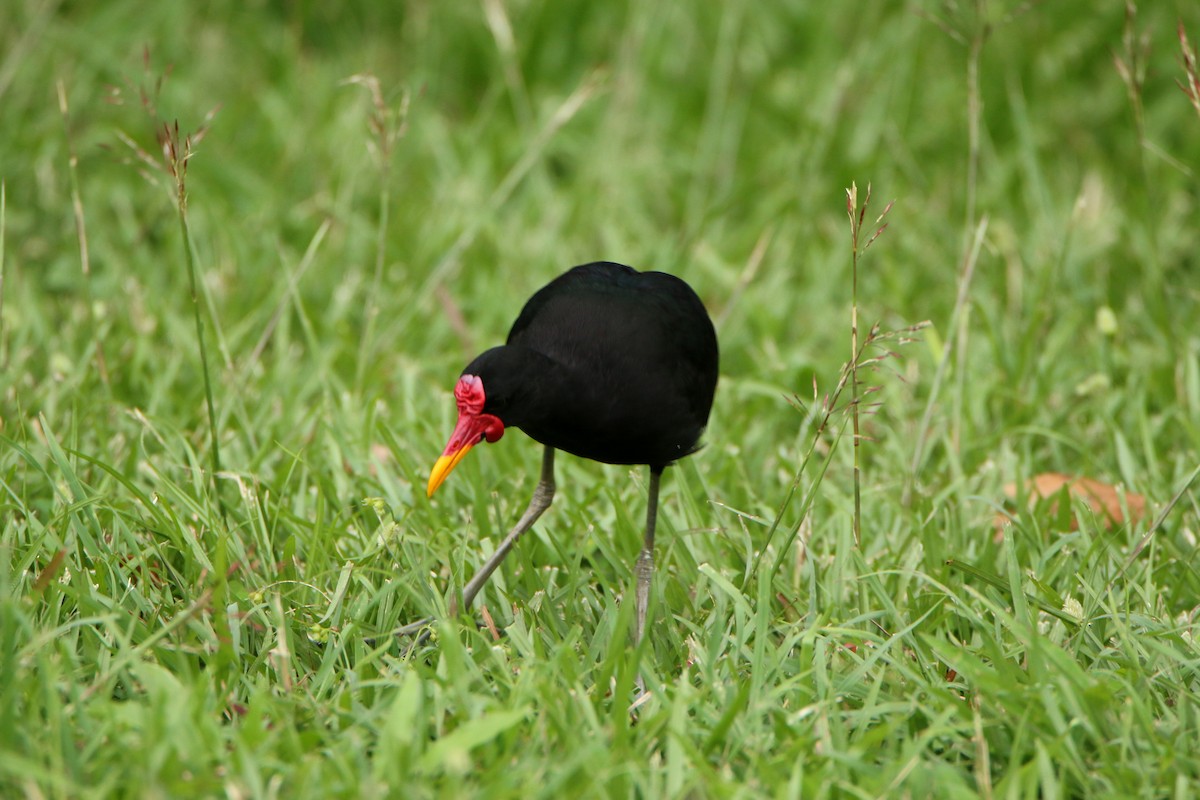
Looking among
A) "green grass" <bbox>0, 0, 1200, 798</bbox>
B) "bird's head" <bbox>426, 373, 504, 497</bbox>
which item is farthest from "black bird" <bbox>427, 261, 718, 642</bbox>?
"green grass" <bbox>0, 0, 1200, 798</bbox>

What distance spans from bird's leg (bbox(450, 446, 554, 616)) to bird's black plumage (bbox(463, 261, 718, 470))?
26 cm

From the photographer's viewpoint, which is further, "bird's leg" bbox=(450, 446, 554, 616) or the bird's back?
"bird's leg" bbox=(450, 446, 554, 616)

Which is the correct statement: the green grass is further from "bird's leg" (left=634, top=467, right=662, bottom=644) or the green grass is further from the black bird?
the black bird

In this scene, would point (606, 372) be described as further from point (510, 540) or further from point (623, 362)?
point (510, 540)

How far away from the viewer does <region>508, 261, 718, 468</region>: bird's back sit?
3.08 m

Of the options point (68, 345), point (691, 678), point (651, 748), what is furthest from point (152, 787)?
point (68, 345)

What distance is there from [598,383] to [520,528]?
57 cm

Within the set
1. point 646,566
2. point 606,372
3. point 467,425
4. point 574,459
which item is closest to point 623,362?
point 606,372

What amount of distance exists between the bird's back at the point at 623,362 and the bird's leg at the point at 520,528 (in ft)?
0.91

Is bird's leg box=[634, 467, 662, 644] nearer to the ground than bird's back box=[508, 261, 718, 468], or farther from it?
nearer to the ground

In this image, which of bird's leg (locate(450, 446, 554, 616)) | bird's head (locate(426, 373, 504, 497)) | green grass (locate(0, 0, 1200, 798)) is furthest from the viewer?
bird's leg (locate(450, 446, 554, 616))

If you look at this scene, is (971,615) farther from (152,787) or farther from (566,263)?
(566,263)

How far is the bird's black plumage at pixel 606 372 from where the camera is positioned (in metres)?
3.03

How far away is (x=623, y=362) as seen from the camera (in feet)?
10.2
